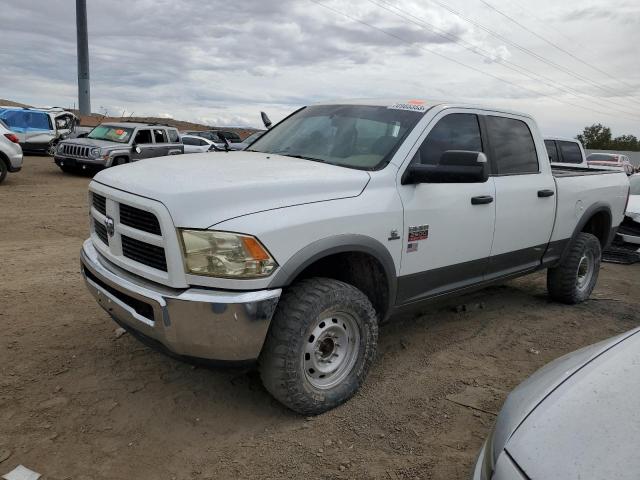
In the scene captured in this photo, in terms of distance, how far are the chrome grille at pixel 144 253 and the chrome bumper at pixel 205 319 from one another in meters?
0.12

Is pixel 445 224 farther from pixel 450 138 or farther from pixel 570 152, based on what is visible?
pixel 570 152

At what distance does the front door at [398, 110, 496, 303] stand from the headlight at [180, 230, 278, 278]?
1184mm

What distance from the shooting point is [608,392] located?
1864mm

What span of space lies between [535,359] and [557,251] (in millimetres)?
1426

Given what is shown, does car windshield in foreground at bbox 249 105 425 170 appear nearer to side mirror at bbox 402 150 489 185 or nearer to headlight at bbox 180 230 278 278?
side mirror at bbox 402 150 489 185

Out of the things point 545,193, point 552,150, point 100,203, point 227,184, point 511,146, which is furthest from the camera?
point 552,150

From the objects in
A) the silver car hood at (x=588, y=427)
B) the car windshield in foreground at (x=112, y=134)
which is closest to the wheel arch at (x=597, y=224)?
the silver car hood at (x=588, y=427)

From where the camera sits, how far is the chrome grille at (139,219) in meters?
2.77

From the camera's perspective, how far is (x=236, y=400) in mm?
3361

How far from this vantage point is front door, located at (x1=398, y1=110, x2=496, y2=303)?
3518 mm

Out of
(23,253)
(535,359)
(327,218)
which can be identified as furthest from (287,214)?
(23,253)

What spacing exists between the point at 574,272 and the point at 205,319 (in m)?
4.21

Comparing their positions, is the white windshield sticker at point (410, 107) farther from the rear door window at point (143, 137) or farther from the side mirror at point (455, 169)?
the rear door window at point (143, 137)

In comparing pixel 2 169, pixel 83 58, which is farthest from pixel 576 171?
pixel 83 58
